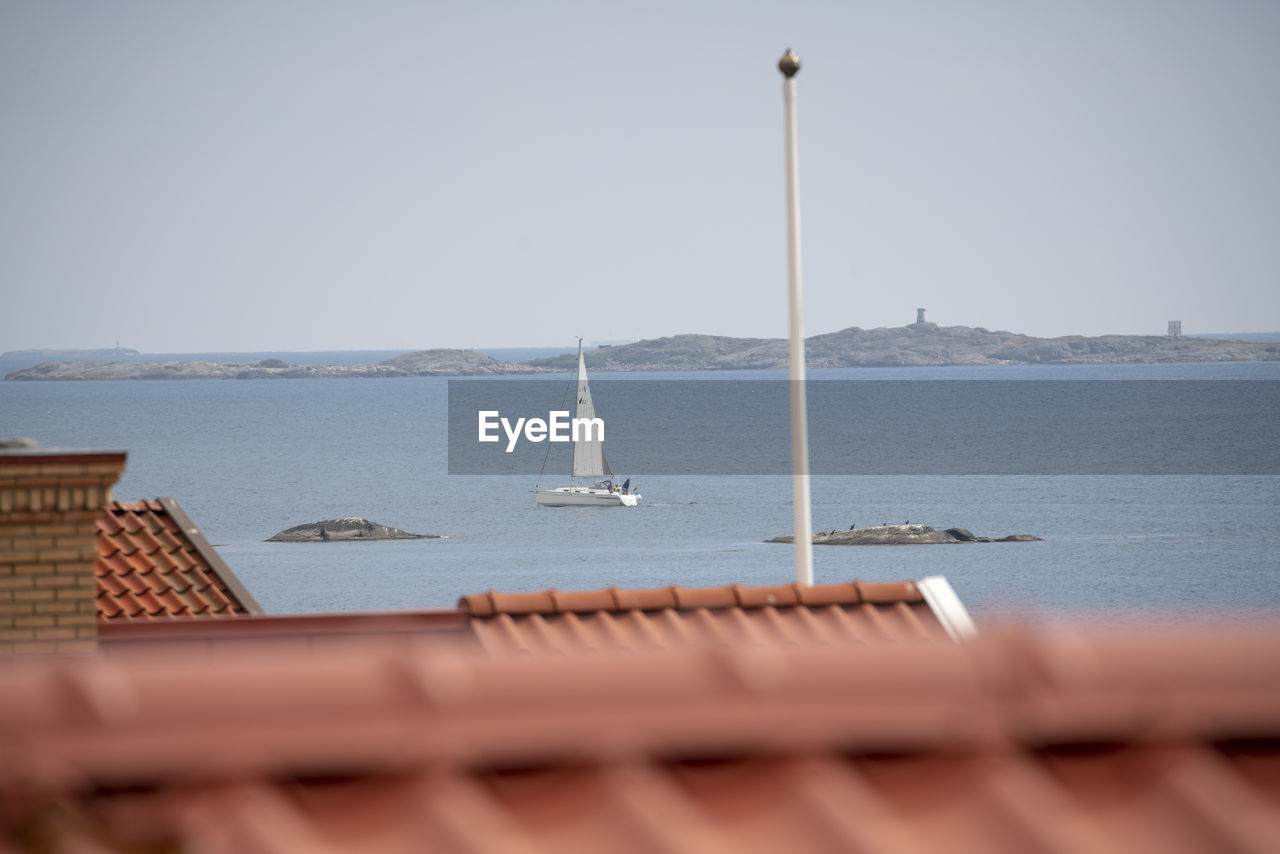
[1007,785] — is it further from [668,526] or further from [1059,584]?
[668,526]

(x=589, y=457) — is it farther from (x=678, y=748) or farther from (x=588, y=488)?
(x=678, y=748)

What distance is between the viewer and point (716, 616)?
7.29 metres

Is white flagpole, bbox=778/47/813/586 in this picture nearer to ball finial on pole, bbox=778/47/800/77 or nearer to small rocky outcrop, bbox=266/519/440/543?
ball finial on pole, bbox=778/47/800/77

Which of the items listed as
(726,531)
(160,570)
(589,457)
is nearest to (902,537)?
(726,531)

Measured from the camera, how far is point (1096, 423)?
173625mm

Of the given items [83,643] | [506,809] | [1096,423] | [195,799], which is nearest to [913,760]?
[506,809]

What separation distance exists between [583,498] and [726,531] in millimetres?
23057

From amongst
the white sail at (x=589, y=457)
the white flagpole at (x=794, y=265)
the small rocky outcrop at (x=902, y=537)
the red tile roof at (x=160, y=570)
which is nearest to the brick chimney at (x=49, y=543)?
the red tile roof at (x=160, y=570)

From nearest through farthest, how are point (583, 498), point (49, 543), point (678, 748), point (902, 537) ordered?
point (678, 748) → point (49, 543) → point (902, 537) → point (583, 498)

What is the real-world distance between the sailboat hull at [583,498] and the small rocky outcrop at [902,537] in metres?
24.8

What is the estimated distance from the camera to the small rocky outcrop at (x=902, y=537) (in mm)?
85375

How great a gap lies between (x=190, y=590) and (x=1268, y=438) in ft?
515

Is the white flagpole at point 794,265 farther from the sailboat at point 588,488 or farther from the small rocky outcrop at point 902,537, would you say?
the sailboat at point 588,488

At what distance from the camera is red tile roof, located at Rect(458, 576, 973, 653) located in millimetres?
6934
